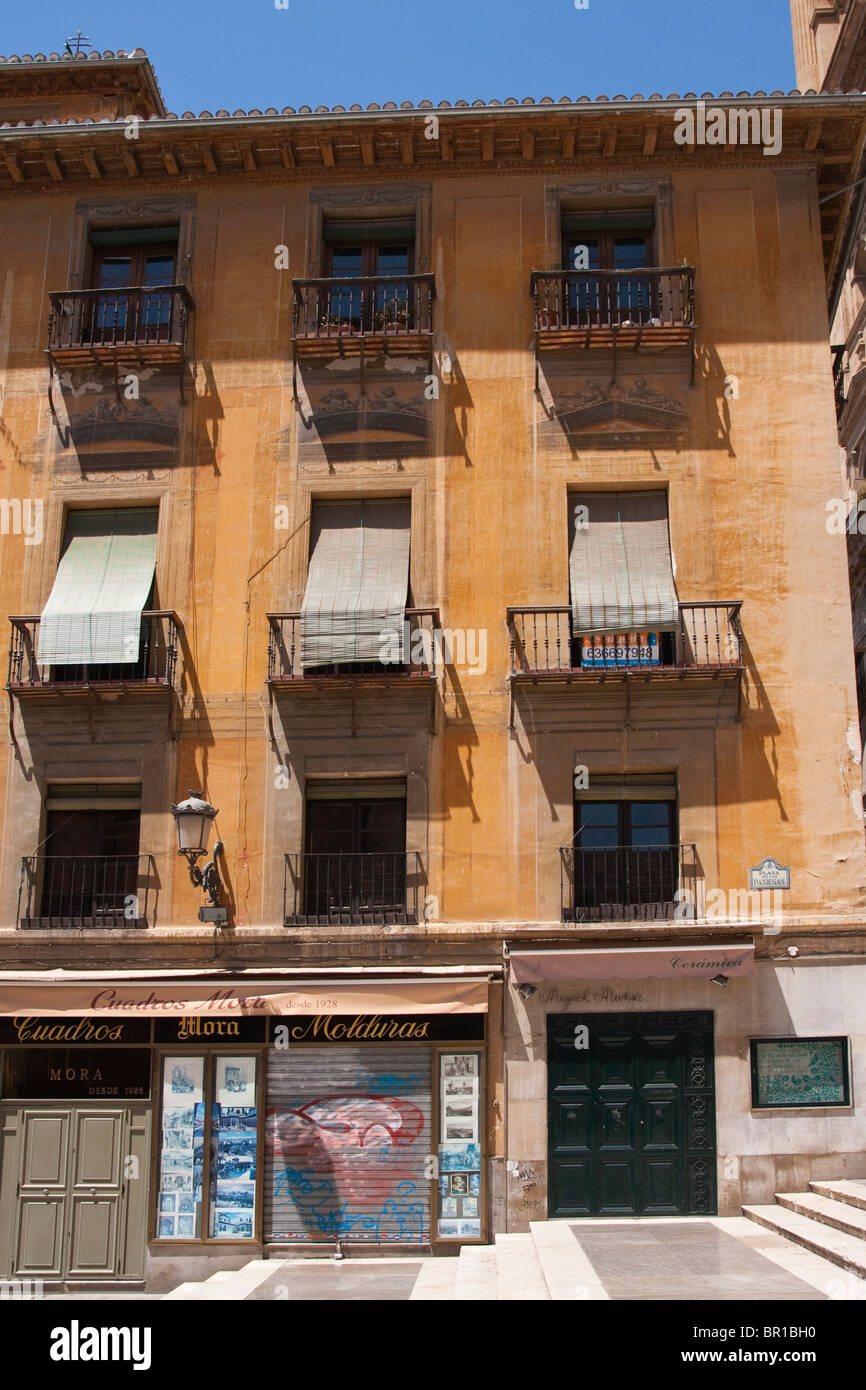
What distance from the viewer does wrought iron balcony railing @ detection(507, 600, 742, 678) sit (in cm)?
1488

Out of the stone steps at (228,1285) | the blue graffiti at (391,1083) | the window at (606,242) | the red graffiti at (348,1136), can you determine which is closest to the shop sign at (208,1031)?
the red graffiti at (348,1136)

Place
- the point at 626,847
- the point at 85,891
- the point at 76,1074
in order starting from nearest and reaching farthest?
1. the point at 76,1074
2. the point at 626,847
3. the point at 85,891

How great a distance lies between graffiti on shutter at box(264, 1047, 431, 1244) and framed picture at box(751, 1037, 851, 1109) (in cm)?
374

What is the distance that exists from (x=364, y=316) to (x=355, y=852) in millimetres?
6936

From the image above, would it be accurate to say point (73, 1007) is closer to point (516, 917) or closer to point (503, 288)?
point (516, 917)

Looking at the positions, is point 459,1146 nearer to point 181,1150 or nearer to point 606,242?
point 181,1150

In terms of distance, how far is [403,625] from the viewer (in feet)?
49.1

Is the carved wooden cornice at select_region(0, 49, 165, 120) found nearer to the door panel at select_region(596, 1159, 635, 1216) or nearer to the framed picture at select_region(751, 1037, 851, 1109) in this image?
the framed picture at select_region(751, 1037, 851, 1109)

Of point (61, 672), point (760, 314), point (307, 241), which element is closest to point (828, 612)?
point (760, 314)

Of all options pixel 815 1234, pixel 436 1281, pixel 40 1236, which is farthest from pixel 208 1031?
pixel 815 1234

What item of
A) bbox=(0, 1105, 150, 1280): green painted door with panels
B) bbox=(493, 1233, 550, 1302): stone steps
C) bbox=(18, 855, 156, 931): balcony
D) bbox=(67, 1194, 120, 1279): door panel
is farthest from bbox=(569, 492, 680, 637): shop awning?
bbox=(67, 1194, 120, 1279): door panel

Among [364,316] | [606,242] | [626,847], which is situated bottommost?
[626,847]

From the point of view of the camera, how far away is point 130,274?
1698 centimetres

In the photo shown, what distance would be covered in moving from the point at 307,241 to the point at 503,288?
270cm
